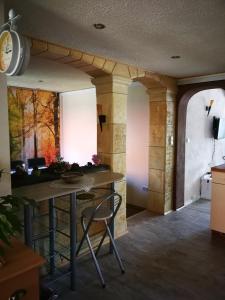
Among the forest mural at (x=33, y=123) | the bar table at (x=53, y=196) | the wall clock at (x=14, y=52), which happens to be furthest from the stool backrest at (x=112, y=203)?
the forest mural at (x=33, y=123)

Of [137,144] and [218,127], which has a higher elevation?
[218,127]

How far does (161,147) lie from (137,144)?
0.63m

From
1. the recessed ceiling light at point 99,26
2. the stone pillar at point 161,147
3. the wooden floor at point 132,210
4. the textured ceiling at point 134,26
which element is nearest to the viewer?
the textured ceiling at point 134,26

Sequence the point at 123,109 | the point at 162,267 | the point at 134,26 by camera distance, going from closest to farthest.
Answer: the point at 134,26, the point at 162,267, the point at 123,109

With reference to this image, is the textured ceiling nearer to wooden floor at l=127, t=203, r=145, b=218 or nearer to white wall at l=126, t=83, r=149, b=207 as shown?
white wall at l=126, t=83, r=149, b=207

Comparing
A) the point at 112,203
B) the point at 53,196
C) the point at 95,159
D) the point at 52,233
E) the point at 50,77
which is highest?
the point at 50,77

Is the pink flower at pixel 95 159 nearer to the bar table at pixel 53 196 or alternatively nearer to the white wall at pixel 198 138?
the bar table at pixel 53 196

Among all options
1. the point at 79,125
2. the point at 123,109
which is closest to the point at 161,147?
the point at 123,109

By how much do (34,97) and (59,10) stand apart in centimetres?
373

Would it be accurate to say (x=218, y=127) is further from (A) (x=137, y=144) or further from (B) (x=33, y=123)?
(B) (x=33, y=123)

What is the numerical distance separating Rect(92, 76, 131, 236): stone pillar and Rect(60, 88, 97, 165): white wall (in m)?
2.03

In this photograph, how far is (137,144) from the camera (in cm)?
444

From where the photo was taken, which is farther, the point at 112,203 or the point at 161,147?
the point at 161,147

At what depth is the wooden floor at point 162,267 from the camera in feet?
7.00
